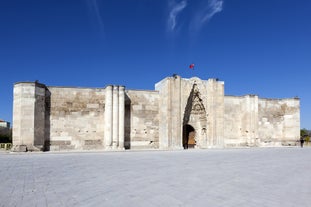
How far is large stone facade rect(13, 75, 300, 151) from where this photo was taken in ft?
63.7

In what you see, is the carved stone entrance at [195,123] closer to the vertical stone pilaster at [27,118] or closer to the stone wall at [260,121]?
the stone wall at [260,121]

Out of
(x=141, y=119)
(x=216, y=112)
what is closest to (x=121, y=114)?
(x=141, y=119)

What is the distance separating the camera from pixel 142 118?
75.2 ft

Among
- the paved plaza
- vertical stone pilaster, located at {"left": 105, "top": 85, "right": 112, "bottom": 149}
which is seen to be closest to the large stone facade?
vertical stone pilaster, located at {"left": 105, "top": 85, "right": 112, "bottom": 149}

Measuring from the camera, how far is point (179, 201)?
5.16 m

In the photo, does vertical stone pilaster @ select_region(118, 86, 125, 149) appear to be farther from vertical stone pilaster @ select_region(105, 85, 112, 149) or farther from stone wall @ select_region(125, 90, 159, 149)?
stone wall @ select_region(125, 90, 159, 149)

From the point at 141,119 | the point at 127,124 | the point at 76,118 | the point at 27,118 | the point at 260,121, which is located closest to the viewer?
the point at 27,118

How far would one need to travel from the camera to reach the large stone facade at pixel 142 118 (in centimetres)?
1941

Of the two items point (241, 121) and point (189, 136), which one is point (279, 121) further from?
point (189, 136)

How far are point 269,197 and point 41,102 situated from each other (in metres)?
17.5

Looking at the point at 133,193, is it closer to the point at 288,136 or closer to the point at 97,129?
the point at 97,129

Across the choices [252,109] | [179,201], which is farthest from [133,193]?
[252,109]

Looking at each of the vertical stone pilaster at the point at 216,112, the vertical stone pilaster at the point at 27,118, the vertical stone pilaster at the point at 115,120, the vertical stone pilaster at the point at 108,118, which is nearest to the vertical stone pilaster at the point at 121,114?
the vertical stone pilaster at the point at 115,120

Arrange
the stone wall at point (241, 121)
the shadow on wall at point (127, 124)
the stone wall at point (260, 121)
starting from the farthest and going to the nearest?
1. the stone wall at point (260, 121)
2. the stone wall at point (241, 121)
3. the shadow on wall at point (127, 124)
